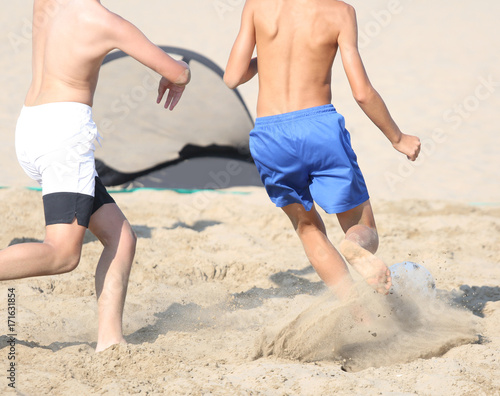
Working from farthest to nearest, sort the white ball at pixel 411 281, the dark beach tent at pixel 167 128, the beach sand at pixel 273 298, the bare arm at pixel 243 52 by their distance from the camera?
the dark beach tent at pixel 167 128
the white ball at pixel 411 281
the bare arm at pixel 243 52
the beach sand at pixel 273 298

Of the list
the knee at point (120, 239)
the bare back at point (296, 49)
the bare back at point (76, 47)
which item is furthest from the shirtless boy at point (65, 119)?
the bare back at point (296, 49)

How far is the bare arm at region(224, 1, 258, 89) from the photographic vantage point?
2.90 m

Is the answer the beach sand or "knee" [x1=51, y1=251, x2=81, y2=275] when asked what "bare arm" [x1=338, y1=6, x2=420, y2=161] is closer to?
the beach sand

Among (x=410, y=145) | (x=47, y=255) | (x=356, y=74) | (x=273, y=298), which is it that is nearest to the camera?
(x=47, y=255)

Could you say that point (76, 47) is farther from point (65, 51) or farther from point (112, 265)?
point (112, 265)

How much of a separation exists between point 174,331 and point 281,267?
127 cm

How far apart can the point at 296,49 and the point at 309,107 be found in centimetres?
28

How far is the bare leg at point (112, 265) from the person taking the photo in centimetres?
275

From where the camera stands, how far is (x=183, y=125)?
266 inches

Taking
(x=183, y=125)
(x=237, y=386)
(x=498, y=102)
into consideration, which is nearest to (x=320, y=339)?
(x=237, y=386)

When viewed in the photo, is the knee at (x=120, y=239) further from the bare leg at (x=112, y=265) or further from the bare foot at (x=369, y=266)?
the bare foot at (x=369, y=266)

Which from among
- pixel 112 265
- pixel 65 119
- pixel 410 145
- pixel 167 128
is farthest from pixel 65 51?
pixel 167 128

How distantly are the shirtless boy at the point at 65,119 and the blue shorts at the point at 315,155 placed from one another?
1.82 feet

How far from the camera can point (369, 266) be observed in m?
2.56
